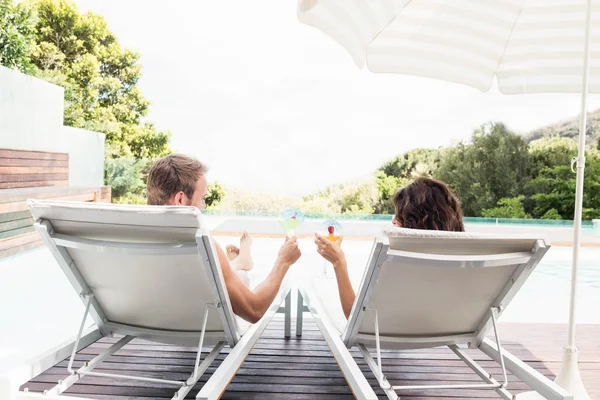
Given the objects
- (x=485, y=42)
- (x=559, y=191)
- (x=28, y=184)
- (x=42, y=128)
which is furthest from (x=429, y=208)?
(x=559, y=191)

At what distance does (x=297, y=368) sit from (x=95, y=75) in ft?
44.5

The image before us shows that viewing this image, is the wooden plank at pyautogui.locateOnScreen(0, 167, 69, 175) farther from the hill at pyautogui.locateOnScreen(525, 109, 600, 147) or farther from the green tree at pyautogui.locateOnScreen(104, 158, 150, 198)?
the hill at pyautogui.locateOnScreen(525, 109, 600, 147)

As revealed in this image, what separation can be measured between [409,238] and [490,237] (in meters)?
0.31

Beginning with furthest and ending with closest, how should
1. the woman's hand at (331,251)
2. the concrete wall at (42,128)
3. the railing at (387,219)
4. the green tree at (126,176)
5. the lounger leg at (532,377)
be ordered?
the green tree at (126,176) → the railing at (387,219) → the concrete wall at (42,128) → the woman's hand at (331,251) → the lounger leg at (532,377)

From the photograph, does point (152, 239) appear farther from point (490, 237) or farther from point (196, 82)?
point (196, 82)

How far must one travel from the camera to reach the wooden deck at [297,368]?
2.77m

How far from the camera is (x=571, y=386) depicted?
8.51ft

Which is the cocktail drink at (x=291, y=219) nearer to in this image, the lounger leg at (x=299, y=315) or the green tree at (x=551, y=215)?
the lounger leg at (x=299, y=315)

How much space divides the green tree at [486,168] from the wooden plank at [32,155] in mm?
8429

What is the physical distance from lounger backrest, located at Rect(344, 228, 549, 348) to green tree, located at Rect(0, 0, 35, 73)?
29.8ft

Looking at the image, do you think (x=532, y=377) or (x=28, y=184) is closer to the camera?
(x=532, y=377)

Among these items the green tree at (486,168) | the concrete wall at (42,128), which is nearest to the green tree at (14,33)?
the concrete wall at (42,128)

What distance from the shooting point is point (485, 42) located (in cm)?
327

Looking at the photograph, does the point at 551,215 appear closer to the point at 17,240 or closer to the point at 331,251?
the point at 17,240
